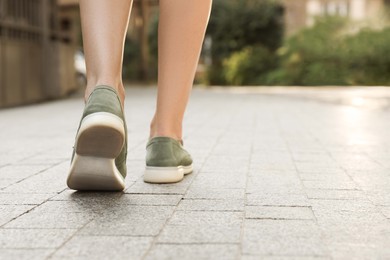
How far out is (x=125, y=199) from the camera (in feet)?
7.30

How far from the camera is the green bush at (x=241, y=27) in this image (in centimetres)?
2128

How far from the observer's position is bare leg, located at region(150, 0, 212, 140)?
2537 millimetres

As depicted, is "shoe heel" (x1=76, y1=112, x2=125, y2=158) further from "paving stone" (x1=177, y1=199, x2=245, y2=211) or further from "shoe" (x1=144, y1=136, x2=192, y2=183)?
"shoe" (x1=144, y1=136, x2=192, y2=183)

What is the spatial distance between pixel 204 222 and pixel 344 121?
4.55 m

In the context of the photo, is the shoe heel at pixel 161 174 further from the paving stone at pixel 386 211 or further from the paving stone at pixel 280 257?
the paving stone at pixel 280 257

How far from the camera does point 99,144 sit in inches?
82.5

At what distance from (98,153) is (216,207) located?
39 cm

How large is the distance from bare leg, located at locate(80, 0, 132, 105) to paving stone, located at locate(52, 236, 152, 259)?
67 cm

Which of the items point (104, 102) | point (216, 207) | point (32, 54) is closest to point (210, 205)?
point (216, 207)

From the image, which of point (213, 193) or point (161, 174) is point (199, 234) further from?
point (161, 174)

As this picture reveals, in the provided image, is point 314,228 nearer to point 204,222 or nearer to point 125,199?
point 204,222

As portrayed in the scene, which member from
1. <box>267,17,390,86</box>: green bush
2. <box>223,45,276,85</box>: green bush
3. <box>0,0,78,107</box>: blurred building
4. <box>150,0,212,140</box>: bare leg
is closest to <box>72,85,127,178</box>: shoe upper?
<box>150,0,212,140</box>: bare leg

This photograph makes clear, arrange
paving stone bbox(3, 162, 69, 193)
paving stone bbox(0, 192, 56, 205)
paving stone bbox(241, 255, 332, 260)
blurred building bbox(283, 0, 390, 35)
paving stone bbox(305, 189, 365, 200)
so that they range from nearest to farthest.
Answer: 1. paving stone bbox(241, 255, 332, 260)
2. paving stone bbox(0, 192, 56, 205)
3. paving stone bbox(305, 189, 365, 200)
4. paving stone bbox(3, 162, 69, 193)
5. blurred building bbox(283, 0, 390, 35)

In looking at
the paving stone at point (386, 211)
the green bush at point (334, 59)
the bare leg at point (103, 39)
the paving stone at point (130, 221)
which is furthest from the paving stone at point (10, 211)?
the green bush at point (334, 59)
